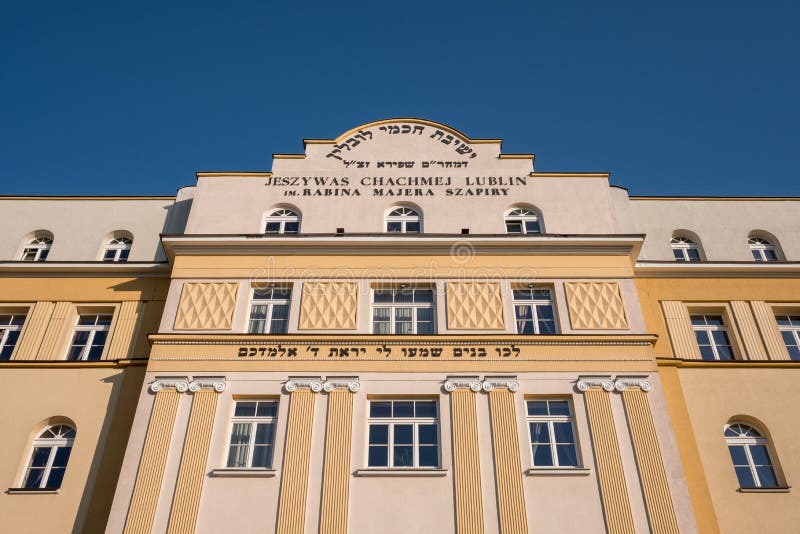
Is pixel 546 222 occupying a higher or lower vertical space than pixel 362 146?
lower

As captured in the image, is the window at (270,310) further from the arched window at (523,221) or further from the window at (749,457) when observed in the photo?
the window at (749,457)

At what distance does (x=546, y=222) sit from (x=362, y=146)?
6.39 meters

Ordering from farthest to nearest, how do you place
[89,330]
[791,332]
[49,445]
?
[791,332] < [89,330] < [49,445]

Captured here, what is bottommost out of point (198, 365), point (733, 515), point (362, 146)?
point (733, 515)

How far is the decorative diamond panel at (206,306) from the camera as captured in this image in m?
20.5

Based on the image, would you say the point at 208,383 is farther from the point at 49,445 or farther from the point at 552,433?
the point at 552,433

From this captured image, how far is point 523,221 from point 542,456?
775cm

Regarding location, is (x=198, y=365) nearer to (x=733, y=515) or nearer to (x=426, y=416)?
(x=426, y=416)

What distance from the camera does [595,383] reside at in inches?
754

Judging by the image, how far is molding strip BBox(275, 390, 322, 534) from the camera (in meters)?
16.9

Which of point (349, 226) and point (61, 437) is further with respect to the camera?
point (349, 226)

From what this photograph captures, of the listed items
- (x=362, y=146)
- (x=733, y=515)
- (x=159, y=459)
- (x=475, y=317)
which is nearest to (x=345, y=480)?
(x=159, y=459)

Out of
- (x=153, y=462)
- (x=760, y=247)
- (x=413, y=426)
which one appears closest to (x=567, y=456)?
(x=413, y=426)

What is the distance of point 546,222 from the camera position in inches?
906
